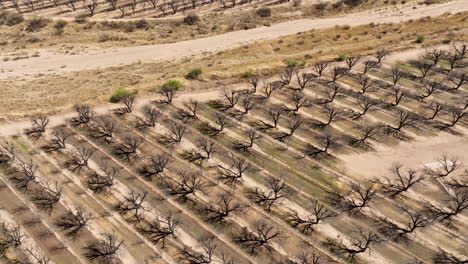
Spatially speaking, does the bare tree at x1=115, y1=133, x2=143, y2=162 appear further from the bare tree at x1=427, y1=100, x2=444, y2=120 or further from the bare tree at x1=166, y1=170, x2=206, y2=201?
the bare tree at x1=427, y1=100, x2=444, y2=120

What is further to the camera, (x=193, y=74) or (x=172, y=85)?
(x=193, y=74)

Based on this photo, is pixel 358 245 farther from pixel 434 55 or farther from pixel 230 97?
pixel 434 55

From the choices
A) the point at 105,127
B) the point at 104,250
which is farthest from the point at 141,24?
the point at 104,250

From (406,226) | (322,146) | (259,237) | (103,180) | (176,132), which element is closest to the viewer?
(259,237)

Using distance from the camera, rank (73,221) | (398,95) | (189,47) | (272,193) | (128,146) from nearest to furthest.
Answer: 1. (73,221)
2. (272,193)
3. (128,146)
4. (398,95)
5. (189,47)

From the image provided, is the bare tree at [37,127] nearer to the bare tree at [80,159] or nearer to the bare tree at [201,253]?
the bare tree at [80,159]
